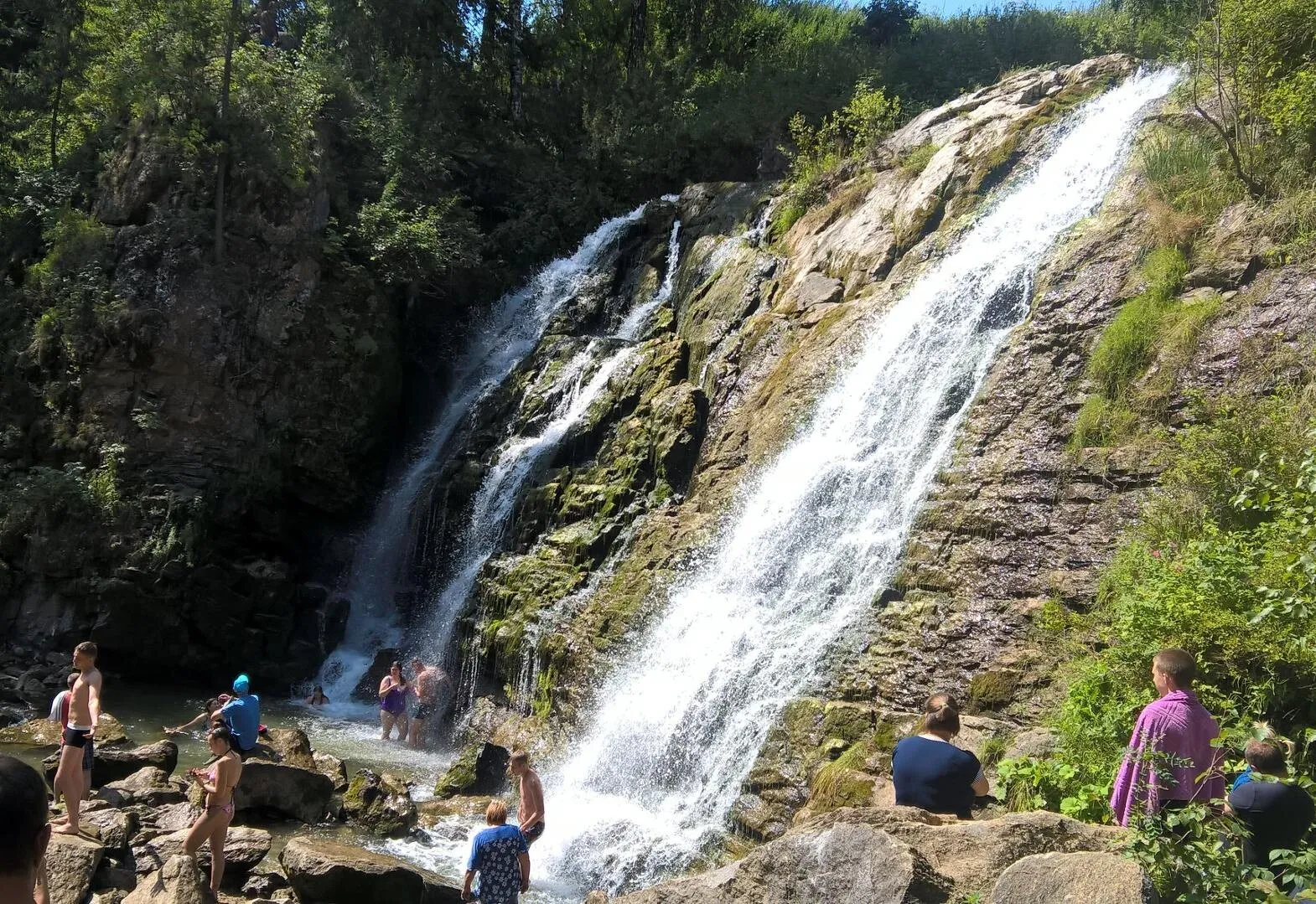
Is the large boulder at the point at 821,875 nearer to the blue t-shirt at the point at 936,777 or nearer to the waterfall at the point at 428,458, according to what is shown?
the blue t-shirt at the point at 936,777

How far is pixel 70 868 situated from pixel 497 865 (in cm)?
318

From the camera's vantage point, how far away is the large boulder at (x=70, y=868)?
6742 millimetres

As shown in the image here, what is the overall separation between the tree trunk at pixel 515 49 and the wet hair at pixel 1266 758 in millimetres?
29418

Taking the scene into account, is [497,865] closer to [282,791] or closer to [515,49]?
[282,791]

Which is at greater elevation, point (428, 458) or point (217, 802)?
point (428, 458)

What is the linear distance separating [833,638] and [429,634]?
377 inches

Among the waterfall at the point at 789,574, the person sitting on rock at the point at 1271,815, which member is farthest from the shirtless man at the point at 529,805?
the person sitting on rock at the point at 1271,815

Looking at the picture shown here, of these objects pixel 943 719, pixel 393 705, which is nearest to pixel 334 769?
pixel 393 705

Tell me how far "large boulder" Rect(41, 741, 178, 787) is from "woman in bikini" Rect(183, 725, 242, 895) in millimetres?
3917

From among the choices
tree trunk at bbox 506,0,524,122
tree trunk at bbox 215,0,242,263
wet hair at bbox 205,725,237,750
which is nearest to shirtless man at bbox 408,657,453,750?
wet hair at bbox 205,725,237,750

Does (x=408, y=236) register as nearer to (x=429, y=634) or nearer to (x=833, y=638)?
(x=429, y=634)

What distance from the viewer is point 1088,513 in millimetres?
9109

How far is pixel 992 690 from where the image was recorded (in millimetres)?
8328

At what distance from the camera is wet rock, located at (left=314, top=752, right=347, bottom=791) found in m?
11.5
